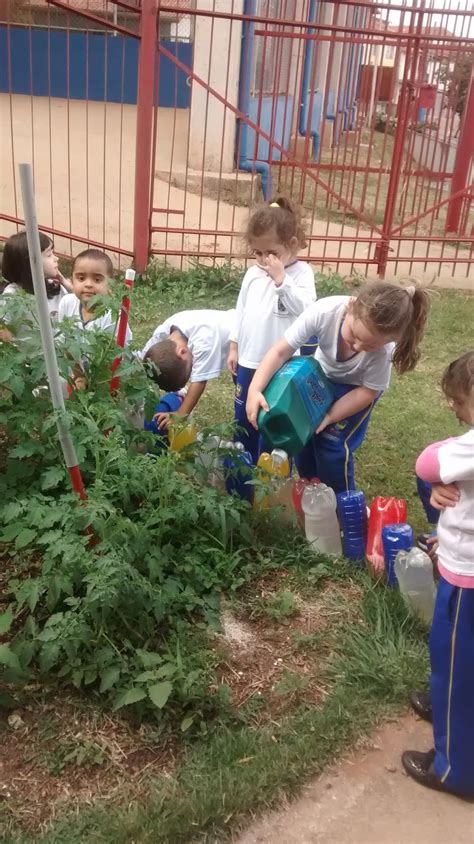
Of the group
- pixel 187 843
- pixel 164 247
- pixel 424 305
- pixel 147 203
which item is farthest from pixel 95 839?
pixel 164 247

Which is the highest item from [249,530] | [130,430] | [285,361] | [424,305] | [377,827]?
[424,305]

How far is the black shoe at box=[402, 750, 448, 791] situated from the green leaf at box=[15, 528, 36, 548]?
136cm

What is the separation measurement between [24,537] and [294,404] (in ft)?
3.64

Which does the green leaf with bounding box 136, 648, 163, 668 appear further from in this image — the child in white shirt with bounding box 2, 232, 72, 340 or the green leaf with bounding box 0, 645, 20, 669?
the child in white shirt with bounding box 2, 232, 72, 340

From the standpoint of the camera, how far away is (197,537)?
10.3 feet

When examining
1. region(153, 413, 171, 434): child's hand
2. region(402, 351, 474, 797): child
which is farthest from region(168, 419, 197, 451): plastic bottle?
region(402, 351, 474, 797): child

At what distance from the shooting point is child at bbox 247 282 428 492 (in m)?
2.95

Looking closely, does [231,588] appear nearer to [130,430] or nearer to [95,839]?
[130,430]

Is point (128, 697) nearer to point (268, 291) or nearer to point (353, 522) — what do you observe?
point (353, 522)

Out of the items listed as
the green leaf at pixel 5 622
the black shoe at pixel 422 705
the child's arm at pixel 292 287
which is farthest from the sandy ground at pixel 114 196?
the black shoe at pixel 422 705

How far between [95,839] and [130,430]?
4.69 ft

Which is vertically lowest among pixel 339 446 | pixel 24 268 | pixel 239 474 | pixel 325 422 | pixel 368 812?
pixel 368 812

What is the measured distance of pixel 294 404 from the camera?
3.10 m

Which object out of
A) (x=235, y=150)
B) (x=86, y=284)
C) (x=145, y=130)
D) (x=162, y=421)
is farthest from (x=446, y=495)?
(x=235, y=150)
